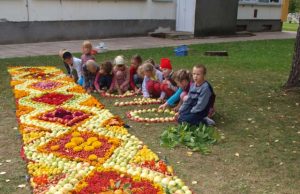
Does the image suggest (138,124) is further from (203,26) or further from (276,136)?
(203,26)

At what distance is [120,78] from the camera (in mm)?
7605

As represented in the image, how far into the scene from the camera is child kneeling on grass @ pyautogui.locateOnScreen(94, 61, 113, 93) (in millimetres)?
7527

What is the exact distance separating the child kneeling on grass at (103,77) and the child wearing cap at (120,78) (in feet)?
0.39

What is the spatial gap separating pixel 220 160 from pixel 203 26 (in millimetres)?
15001

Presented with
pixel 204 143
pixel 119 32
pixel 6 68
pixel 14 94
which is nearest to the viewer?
pixel 204 143

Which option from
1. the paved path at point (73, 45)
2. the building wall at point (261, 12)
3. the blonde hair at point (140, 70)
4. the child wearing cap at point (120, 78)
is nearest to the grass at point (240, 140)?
the child wearing cap at point (120, 78)

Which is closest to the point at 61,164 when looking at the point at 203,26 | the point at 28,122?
the point at 28,122

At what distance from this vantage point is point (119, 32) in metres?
17.6

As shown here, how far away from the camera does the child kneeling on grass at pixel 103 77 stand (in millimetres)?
7527

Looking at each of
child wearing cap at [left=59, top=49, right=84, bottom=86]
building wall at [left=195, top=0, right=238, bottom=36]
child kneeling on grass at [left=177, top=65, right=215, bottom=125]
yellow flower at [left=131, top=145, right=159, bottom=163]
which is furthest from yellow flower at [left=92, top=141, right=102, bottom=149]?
building wall at [left=195, top=0, right=238, bottom=36]

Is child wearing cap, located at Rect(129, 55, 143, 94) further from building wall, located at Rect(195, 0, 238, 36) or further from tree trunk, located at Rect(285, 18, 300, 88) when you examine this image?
building wall, located at Rect(195, 0, 238, 36)

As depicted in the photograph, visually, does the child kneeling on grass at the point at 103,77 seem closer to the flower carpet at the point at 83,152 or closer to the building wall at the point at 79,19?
the flower carpet at the point at 83,152

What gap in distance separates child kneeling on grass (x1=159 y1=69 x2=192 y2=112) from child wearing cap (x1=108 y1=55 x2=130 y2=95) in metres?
1.38

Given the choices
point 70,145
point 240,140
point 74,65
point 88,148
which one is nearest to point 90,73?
point 74,65
